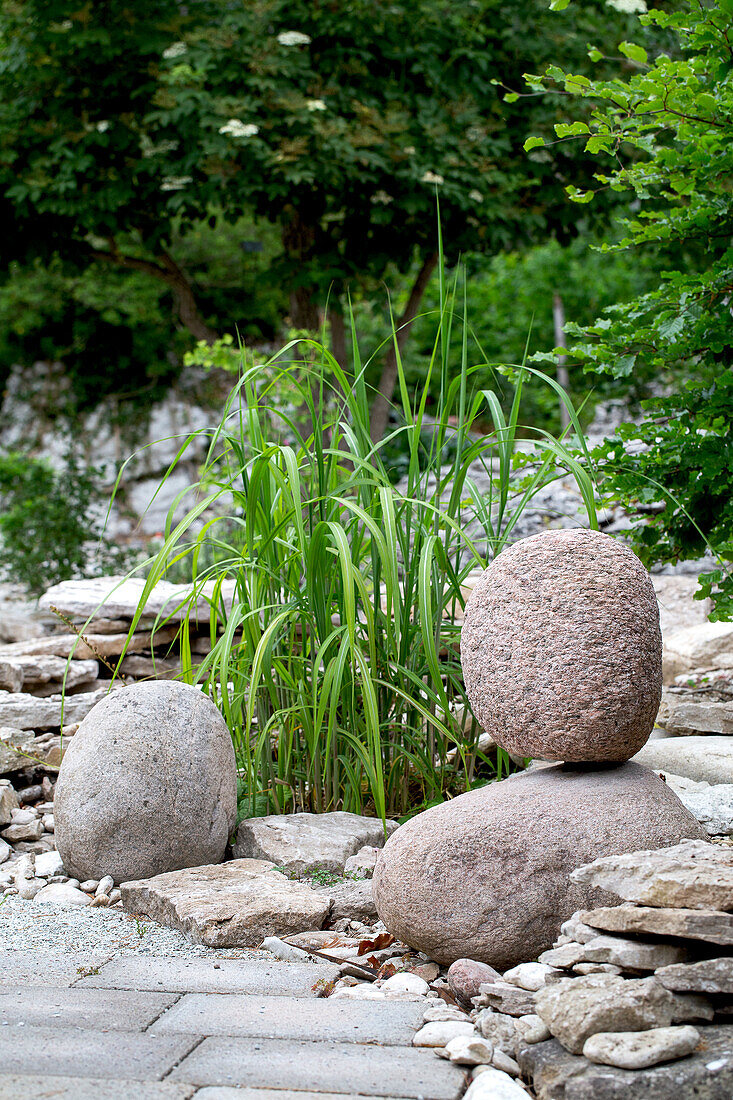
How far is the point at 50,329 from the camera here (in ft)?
39.5

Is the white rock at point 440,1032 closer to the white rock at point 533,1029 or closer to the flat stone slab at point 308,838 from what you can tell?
the white rock at point 533,1029

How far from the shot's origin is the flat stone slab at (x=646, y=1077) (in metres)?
1.35

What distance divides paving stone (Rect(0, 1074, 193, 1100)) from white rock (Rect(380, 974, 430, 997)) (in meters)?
0.55

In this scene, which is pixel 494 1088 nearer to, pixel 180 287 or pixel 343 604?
pixel 343 604

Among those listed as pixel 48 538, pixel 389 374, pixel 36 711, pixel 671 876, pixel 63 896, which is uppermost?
pixel 389 374

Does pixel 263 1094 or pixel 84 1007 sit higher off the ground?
pixel 263 1094

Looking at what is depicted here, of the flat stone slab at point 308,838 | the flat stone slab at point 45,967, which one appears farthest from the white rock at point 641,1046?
the flat stone slab at point 308,838

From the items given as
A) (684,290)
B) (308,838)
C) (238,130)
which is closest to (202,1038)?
(308,838)

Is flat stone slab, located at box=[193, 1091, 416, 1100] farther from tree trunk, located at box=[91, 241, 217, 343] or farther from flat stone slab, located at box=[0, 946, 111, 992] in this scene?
tree trunk, located at box=[91, 241, 217, 343]

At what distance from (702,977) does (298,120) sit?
627cm

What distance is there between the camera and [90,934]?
229 cm

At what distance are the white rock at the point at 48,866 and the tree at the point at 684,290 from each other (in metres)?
2.09

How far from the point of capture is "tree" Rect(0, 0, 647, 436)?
6609mm

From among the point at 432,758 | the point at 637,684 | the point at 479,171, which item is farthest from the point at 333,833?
the point at 479,171
